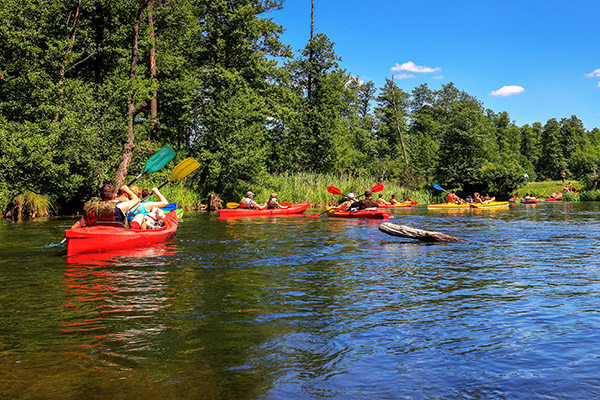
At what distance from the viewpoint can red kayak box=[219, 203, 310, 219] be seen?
772 inches

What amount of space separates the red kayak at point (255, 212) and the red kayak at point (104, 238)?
9277 millimetres

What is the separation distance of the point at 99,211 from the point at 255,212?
11730 mm

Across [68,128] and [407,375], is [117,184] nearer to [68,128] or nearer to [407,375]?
[68,128]

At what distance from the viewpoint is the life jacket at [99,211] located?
887cm

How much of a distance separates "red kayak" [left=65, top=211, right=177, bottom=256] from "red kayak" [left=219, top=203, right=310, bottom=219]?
928 cm

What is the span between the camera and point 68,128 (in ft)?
61.1

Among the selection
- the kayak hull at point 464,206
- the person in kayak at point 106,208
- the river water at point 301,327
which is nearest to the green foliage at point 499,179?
the kayak hull at point 464,206

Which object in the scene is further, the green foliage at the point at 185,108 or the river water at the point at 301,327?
the green foliage at the point at 185,108

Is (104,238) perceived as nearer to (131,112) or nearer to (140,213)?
(140,213)

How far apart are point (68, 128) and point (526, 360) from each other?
19272mm

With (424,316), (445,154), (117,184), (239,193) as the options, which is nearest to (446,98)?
(445,154)

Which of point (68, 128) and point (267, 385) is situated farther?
point (68, 128)

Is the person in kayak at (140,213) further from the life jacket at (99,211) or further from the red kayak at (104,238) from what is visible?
the life jacket at (99,211)

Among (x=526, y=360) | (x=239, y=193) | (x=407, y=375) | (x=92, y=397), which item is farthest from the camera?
(x=239, y=193)
